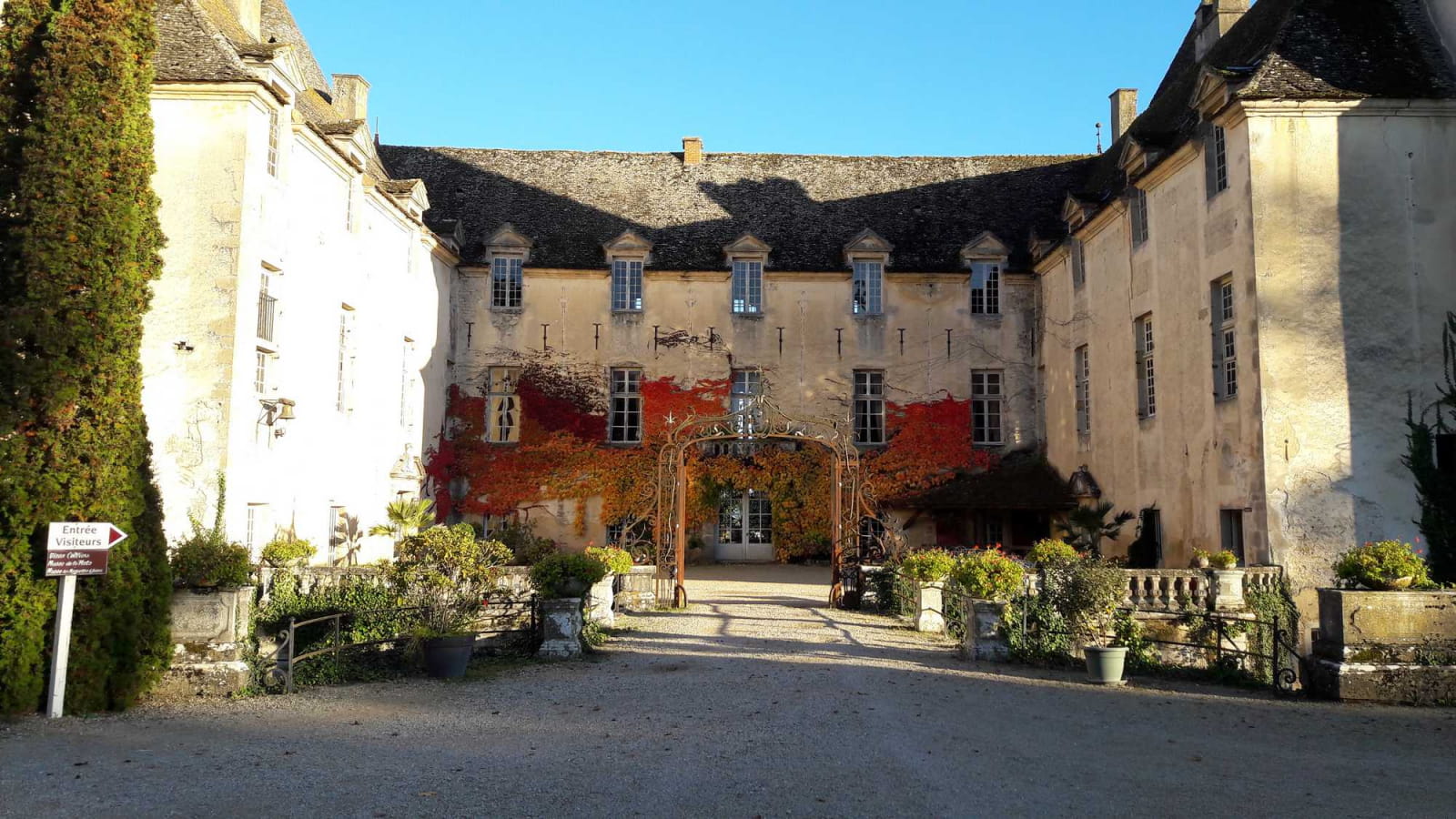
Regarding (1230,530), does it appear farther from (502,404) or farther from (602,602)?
(502,404)

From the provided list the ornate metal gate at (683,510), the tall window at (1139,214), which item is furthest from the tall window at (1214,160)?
the ornate metal gate at (683,510)

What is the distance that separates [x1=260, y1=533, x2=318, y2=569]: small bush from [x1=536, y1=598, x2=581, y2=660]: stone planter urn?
15.7 feet

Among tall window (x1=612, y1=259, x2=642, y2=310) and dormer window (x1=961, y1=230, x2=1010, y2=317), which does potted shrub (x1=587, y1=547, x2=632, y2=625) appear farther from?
dormer window (x1=961, y1=230, x2=1010, y2=317)

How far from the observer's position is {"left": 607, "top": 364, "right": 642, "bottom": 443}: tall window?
27016 mm

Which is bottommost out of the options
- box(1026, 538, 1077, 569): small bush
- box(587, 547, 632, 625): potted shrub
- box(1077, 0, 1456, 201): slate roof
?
box(587, 547, 632, 625): potted shrub

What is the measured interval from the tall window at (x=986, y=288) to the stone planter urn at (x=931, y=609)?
12.8 metres

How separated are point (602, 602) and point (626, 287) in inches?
514

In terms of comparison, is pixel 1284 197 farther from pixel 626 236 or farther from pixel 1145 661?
pixel 626 236

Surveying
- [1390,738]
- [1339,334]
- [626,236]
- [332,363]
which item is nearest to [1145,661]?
[1390,738]

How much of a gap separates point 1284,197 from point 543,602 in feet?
41.0

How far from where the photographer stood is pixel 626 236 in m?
26.6

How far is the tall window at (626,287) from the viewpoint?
27.0 metres

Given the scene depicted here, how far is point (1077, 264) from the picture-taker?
24.2 meters

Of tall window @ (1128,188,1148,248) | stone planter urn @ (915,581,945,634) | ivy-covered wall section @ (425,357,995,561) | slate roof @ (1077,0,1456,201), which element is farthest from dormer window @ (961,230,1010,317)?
stone planter urn @ (915,581,945,634)
